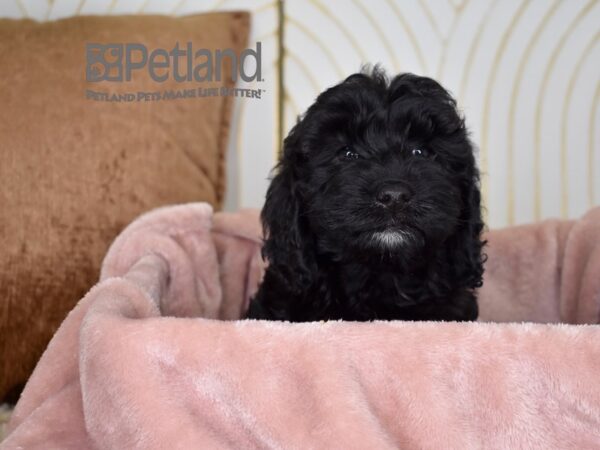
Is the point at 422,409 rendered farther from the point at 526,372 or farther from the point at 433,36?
the point at 433,36

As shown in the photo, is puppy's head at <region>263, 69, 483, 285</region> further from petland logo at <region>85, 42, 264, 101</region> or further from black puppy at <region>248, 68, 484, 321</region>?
petland logo at <region>85, 42, 264, 101</region>

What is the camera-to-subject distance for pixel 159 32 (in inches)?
95.7

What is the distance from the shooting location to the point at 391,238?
5.14 ft

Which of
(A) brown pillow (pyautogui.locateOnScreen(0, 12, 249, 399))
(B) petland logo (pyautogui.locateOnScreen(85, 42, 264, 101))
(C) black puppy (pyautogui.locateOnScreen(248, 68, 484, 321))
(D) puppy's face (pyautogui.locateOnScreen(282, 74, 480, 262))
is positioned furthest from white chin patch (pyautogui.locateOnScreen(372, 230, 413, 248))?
(B) petland logo (pyautogui.locateOnScreen(85, 42, 264, 101))

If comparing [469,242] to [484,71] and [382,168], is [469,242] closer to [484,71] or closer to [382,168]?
[382,168]

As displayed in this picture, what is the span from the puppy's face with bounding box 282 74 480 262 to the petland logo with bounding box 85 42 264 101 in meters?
0.71

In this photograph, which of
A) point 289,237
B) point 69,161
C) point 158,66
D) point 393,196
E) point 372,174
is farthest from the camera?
point 158,66

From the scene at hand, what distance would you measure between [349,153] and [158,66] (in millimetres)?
964

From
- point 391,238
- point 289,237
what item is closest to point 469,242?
point 391,238

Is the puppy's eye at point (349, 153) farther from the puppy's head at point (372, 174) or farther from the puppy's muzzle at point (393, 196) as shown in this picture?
the puppy's muzzle at point (393, 196)

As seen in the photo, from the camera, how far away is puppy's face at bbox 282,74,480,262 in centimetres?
157

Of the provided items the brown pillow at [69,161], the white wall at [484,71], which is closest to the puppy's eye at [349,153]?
the brown pillow at [69,161]

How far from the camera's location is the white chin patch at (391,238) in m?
1.56

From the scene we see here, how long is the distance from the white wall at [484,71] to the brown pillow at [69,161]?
0.49m
